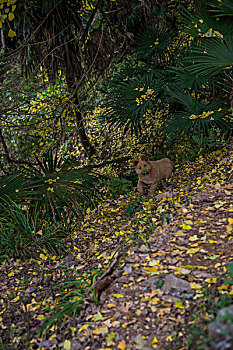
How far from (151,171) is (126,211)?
1.77ft

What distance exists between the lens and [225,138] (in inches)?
188

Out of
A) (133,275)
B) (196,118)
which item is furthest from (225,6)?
(133,275)

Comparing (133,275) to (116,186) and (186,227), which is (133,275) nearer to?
(186,227)

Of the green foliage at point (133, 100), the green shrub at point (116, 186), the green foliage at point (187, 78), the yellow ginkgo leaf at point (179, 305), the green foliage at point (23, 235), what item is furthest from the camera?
the green shrub at point (116, 186)

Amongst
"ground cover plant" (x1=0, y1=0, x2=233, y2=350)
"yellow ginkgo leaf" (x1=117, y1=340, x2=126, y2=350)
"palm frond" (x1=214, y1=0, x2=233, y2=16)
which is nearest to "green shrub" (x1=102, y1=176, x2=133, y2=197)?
"ground cover plant" (x1=0, y1=0, x2=233, y2=350)

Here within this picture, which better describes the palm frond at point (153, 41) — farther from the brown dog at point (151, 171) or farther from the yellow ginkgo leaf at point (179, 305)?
the yellow ginkgo leaf at point (179, 305)

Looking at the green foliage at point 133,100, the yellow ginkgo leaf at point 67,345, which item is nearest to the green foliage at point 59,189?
the green foliage at point 133,100

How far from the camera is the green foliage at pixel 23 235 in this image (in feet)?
11.9

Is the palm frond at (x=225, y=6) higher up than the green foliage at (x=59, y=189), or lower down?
higher up

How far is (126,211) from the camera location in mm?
4062

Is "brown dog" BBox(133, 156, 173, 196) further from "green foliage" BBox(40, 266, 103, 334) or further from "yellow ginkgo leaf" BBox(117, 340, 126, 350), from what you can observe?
"yellow ginkgo leaf" BBox(117, 340, 126, 350)

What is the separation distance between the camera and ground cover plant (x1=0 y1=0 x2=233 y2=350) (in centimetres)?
217

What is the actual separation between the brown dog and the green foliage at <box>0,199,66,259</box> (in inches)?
43.1

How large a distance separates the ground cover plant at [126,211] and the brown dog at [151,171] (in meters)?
0.15
